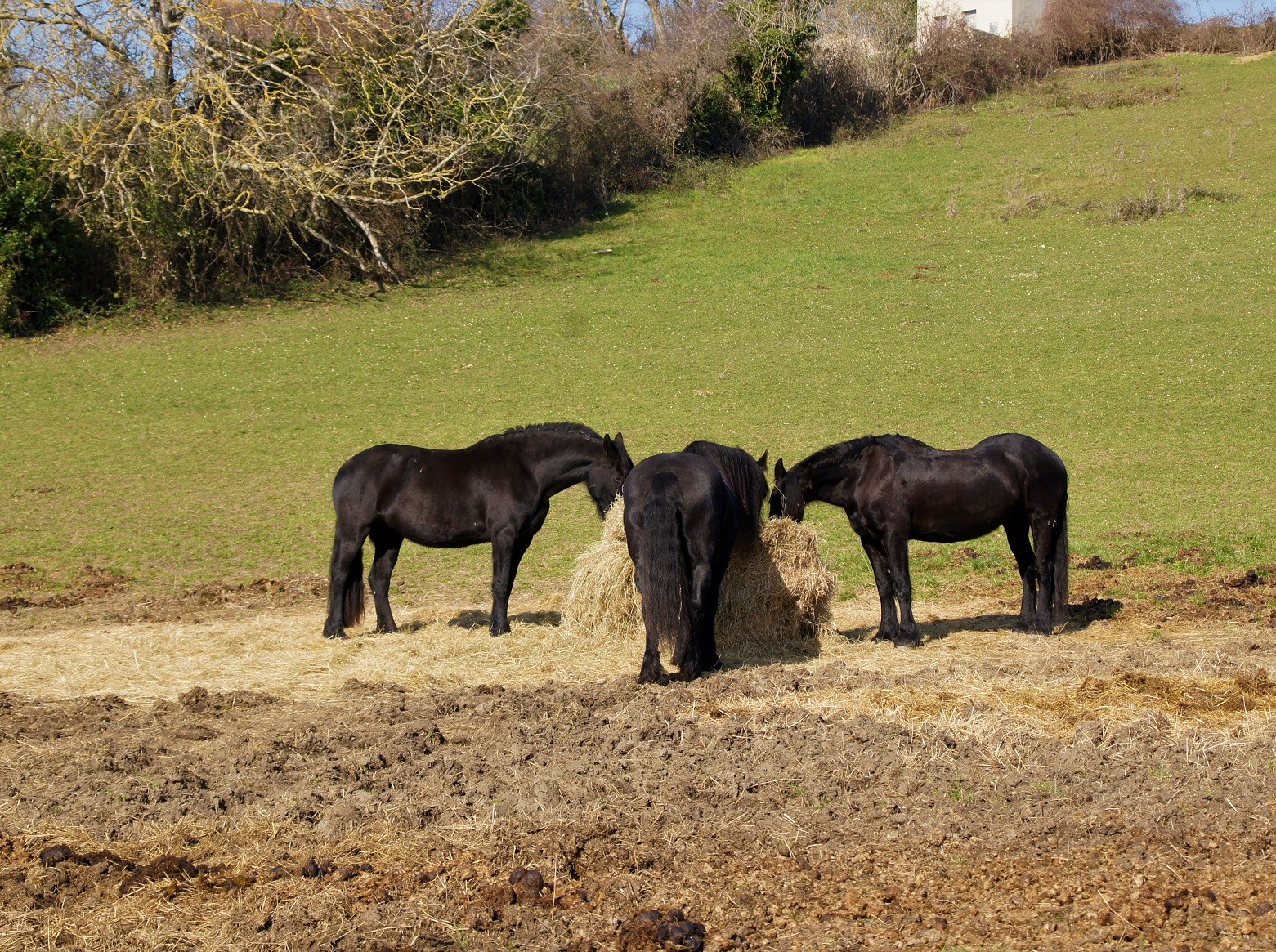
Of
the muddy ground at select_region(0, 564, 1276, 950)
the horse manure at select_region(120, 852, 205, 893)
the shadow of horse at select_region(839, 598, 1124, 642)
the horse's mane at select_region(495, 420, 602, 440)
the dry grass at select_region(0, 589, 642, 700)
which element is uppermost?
the horse's mane at select_region(495, 420, 602, 440)

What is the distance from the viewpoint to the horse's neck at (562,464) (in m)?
9.90

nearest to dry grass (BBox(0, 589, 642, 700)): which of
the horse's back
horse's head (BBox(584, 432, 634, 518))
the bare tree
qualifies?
the horse's back

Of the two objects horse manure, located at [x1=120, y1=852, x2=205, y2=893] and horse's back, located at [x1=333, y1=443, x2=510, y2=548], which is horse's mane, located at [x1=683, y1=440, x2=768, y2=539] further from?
horse manure, located at [x1=120, y1=852, x2=205, y2=893]

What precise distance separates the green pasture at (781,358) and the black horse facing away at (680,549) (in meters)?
3.82

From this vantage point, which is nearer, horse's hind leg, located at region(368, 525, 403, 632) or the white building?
horse's hind leg, located at region(368, 525, 403, 632)

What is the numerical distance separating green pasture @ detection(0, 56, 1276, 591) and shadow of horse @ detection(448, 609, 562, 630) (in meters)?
1.16

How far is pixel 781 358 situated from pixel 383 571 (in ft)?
43.6

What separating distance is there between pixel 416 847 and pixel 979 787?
9.10 ft

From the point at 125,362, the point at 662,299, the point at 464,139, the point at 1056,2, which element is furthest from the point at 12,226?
the point at 1056,2

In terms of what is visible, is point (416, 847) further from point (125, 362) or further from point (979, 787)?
point (125, 362)

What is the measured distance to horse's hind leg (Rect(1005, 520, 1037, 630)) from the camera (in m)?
9.67

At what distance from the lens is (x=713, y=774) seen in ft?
20.0

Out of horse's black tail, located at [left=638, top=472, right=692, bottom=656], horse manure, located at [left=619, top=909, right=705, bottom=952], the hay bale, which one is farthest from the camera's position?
the hay bale

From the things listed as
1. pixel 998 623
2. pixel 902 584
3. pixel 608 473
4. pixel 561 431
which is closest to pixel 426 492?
pixel 561 431
